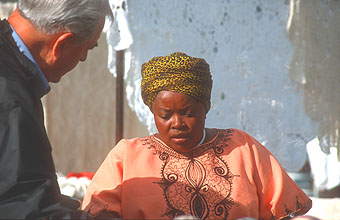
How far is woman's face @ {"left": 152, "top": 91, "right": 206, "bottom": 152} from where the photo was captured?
8.35ft

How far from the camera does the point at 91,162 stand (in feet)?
18.9

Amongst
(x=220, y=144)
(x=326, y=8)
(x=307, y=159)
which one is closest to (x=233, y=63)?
(x=326, y=8)

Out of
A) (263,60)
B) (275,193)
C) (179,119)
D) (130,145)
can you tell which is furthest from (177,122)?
(263,60)

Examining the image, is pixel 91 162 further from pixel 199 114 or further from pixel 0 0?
pixel 199 114

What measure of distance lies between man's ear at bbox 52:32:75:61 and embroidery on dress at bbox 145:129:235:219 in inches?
30.1

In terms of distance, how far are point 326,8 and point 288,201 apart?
258cm

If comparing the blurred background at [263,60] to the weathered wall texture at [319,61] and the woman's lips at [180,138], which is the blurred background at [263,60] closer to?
the weathered wall texture at [319,61]

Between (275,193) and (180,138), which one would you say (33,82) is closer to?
(180,138)

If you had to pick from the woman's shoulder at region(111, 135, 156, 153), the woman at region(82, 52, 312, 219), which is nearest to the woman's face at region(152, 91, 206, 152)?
the woman at region(82, 52, 312, 219)

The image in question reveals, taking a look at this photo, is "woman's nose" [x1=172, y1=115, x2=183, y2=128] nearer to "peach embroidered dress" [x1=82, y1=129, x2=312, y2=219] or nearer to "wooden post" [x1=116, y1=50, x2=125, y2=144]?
"peach embroidered dress" [x1=82, y1=129, x2=312, y2=219]

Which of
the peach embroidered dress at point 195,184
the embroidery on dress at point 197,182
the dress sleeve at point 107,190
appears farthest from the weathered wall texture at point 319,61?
the dress sleeve at point 107,190

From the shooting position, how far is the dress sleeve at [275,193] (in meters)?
2.53

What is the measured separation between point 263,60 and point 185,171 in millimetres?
2335

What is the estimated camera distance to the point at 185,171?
2.54 metres
